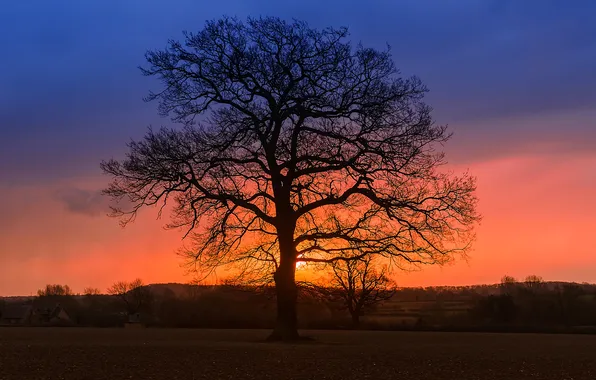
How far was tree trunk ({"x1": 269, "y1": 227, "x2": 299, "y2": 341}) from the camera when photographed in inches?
1035

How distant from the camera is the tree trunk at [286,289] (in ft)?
86.2

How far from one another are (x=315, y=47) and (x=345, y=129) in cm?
318

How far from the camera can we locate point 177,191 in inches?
1035

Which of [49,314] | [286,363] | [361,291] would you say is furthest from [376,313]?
[286,363]

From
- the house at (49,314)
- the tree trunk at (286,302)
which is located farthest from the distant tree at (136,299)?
the tree trunk at (286,302)

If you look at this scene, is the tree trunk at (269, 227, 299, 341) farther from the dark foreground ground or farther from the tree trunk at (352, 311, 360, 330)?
the tree trunk at (352, 311, 360, 330)

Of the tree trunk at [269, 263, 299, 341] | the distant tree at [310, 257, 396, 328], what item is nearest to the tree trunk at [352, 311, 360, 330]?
the distant tree at [310, 257, 396, 328]

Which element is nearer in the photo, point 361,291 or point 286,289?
point 286,289

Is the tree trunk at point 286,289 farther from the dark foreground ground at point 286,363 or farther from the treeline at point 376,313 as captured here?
the treeline at point 376,313

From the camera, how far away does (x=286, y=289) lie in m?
26.2

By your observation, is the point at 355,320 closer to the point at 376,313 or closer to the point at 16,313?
the point at 376,313

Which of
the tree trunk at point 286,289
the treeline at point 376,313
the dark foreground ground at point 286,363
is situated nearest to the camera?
the dark foreground ground at point 286,363

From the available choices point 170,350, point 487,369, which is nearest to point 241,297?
point 170,350

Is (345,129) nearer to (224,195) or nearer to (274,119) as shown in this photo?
(274,119)
